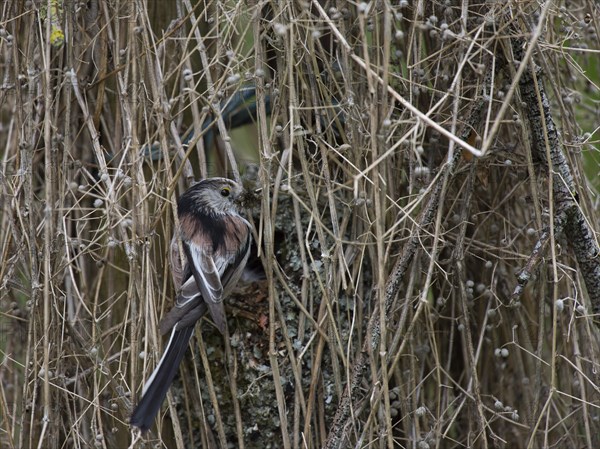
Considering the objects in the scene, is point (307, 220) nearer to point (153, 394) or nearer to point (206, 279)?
point (206, 279)

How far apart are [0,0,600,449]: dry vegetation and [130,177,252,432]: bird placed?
60mm

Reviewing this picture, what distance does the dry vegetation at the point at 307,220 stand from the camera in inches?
103

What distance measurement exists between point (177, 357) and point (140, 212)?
0.50 m

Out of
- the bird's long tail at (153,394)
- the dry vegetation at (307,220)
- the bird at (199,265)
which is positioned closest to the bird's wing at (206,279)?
the bird at (199,265)

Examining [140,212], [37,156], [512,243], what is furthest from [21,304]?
[512,243]

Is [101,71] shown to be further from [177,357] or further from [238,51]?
[177,357]

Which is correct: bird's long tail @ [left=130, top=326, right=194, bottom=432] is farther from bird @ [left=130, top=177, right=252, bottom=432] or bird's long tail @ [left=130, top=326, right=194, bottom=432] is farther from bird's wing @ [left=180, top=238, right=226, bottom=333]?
bird's wing @ [left=180, top=238, right=226, bottom=333]

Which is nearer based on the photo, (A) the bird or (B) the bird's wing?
(A) the bird

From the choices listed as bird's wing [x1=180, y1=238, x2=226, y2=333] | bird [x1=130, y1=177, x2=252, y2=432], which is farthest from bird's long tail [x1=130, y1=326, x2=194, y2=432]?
bird's wing [x1=180, y1=238, x2=226, y2=333]

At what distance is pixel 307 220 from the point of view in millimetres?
3018

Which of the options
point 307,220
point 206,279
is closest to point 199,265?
point 206,279

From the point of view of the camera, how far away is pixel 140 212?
2.74 metres

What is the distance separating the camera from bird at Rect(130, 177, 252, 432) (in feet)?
8.54

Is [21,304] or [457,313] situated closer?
[457,313]
